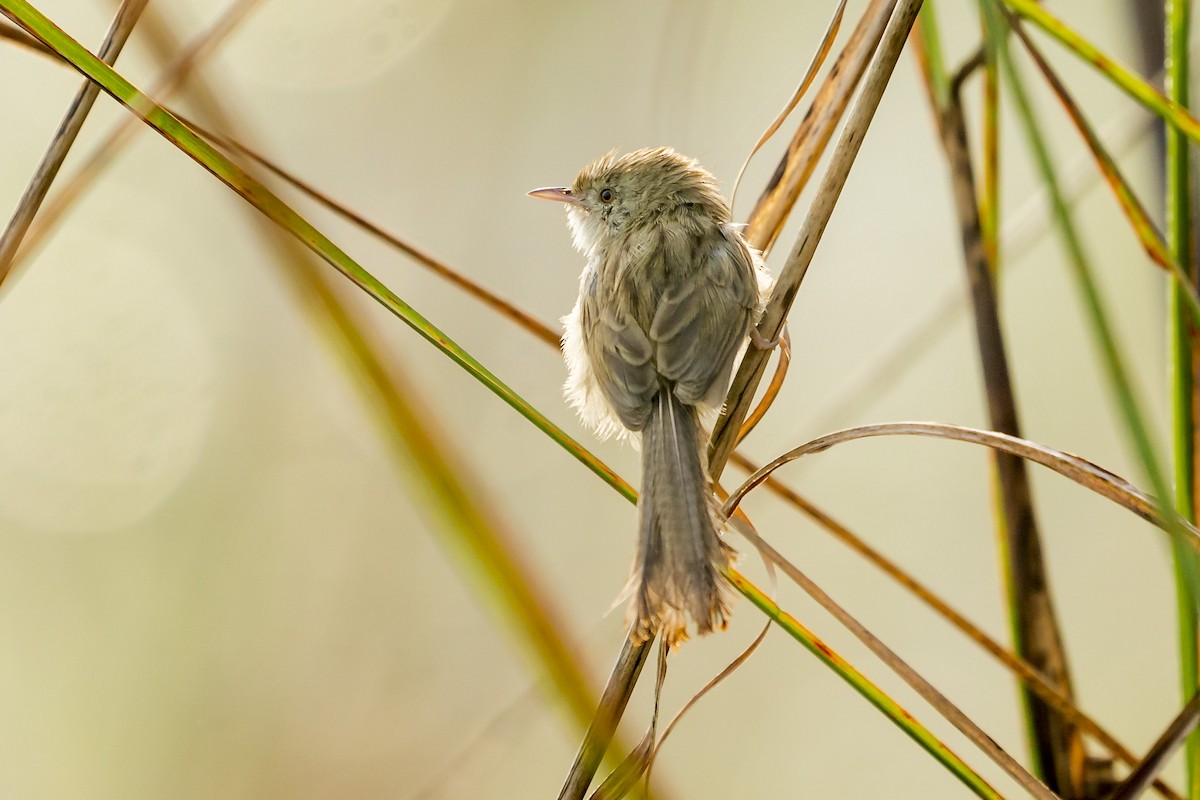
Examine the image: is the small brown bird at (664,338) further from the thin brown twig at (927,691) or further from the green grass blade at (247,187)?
the green grass blade at (247,187)

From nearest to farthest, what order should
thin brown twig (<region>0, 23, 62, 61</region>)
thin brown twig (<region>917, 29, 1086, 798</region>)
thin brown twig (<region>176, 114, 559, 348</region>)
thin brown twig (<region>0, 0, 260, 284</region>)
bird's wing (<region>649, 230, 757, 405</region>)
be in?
1. thin brown twig (<region>176, 114, 559, 348</region>)
2. thin brown twig (<region>0, 23, 62, 61</region>)
3. thin brown twig (<region>0, 0, 260, 284</region>)
4. thin brown twig (<region>917, 29, 1086, 798</region>)
5. bird's wing (<region>649, 230, 757, 405</region>)

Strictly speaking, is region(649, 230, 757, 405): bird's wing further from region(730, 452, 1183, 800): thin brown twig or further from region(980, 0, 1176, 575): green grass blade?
region(980, 0, 1176, 575): green grass blade

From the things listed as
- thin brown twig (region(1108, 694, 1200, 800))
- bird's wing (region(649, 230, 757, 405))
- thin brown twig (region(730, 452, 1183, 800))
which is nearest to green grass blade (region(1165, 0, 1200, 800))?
thin brown twig (region(1108, 694, 1200, 800))

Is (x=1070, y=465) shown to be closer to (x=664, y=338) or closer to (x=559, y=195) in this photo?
(x=664, y=338)

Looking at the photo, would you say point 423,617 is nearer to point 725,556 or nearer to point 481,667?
point 481,667

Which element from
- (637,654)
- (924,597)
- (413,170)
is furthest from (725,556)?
(413,170)

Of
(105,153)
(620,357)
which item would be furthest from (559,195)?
(105,153)

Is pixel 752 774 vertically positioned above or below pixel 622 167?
below
